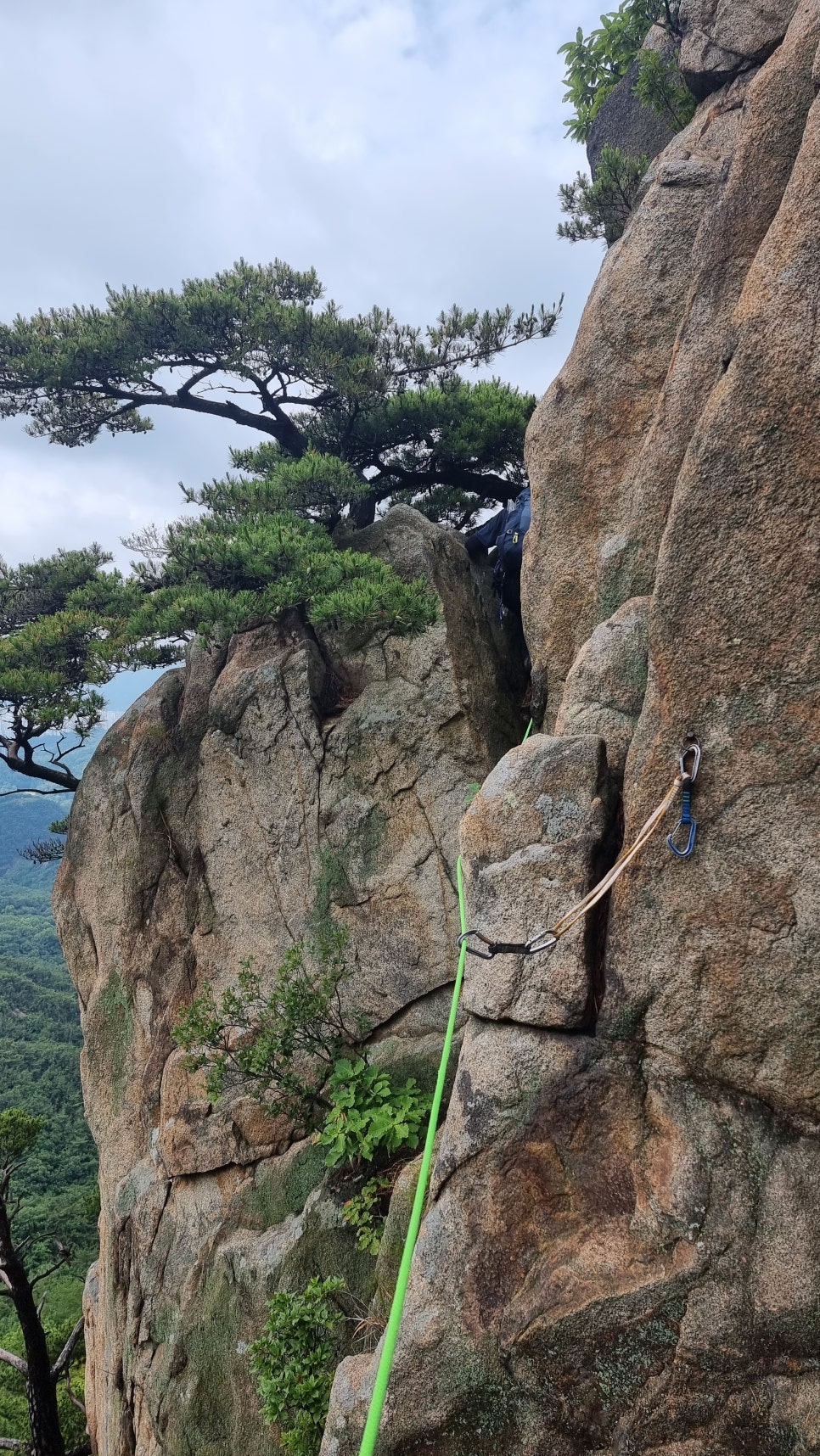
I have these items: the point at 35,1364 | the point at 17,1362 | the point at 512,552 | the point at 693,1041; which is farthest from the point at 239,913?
the point at 17,1362

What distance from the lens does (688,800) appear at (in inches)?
182

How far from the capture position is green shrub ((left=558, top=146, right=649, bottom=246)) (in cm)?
964

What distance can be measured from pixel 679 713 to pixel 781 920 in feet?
4.13

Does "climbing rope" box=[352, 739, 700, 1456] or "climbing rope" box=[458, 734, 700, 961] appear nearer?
"climbing rope" box=[352, 739, 700, 1456]

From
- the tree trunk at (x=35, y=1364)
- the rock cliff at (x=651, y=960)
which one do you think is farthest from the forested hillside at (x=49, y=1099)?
the rock cliff at (x=651, y=960)

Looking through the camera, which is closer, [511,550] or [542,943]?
[542,943]

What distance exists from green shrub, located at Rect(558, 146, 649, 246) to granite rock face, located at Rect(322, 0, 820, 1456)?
493cm

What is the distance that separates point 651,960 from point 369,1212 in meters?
4.05

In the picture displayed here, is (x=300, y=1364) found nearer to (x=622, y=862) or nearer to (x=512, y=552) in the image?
(x=622, y=862)

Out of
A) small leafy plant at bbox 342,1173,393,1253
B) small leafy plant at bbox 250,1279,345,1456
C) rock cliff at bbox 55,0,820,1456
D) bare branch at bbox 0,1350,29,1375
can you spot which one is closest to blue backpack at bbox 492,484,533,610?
rock cliff at bbox 55,0,820,1456

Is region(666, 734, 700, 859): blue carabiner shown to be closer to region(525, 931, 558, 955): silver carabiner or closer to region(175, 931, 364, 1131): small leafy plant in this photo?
region(525, 931, 558, 955): silver carabiner

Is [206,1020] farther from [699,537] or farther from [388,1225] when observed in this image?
[699,537]

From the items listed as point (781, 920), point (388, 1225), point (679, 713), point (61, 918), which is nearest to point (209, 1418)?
point (388, 1225)

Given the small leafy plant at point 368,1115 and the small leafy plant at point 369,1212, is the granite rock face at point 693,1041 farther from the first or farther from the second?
the small leafy plant at point 368,1115
